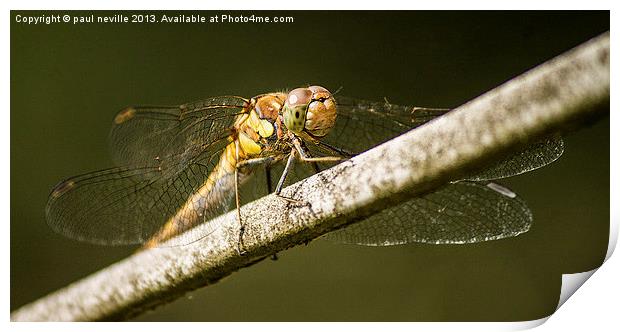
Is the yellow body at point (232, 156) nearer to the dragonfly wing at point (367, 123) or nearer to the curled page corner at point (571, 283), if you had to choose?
the dragonfly wing at point (367, 123)

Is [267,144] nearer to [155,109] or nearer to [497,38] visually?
[155,109]

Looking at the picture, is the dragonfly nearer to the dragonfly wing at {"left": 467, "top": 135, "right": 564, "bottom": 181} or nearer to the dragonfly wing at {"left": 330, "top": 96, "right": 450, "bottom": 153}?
the dragonfly wing at {"left": 330, "top": 96, "right": 450, "bottom": 153}

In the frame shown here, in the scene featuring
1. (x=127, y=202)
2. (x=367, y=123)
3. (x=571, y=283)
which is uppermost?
(x=367, y=123)

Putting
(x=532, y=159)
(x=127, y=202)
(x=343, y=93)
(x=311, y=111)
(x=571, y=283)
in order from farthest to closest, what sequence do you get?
1. (x=343, y=93)
2. (x=571, y=283)
3. (x=127, y=202)
4. (x=311, y=111)
5. (x=532, y=159)

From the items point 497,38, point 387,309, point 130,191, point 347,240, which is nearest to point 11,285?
point 130,191

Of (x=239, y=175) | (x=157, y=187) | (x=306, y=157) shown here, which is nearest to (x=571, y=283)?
(x=306, y=157)

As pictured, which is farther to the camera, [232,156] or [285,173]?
[232,156]

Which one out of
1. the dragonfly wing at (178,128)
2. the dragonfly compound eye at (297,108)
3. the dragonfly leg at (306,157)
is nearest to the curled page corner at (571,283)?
the dragonfly leg at (306,157)

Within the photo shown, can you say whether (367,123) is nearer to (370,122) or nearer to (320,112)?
(370,122)
